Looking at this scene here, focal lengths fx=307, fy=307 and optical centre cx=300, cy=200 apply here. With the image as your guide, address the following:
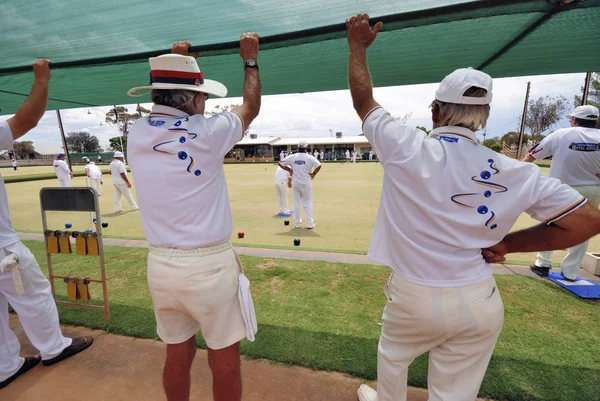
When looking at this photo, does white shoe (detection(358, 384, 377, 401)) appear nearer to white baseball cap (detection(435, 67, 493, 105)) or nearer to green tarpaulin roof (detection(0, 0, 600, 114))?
white baseball cap (detection(435, 67, 493, 105))

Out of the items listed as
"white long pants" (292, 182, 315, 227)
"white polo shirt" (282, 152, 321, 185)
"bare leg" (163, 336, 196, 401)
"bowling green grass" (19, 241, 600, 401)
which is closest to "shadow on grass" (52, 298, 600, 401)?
"bowling green grass" (19, 241, 600, 401)

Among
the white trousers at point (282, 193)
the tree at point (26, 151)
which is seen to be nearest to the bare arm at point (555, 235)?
the white trousers at point (282, 193)

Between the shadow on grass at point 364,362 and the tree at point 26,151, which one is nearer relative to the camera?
the shadow on grass at point 364,362

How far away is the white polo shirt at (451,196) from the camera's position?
1.44m

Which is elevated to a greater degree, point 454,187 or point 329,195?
point 454,187

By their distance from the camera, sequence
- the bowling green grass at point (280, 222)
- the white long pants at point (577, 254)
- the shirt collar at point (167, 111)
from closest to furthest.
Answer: the shirt collar at point (167, 111)
the white long pants at point (577, 254)
the bowling green grass at point (280, 222)

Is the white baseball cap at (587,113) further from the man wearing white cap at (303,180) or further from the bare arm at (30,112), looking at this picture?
the bare arm at (30,112)

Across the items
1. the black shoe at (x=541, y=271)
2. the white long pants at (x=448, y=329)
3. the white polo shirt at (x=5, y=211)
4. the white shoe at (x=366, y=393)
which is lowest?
the white shoe at (x=366, y=393)

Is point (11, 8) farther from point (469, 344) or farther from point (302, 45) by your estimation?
point (469, 344)

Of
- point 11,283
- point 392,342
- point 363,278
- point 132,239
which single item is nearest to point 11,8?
point 11,283

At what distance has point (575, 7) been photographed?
2.14 meters

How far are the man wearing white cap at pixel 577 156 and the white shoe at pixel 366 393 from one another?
12.4 ft

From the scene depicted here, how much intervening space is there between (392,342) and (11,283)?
3033 mm

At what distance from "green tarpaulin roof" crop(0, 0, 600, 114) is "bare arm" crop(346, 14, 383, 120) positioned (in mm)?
613
